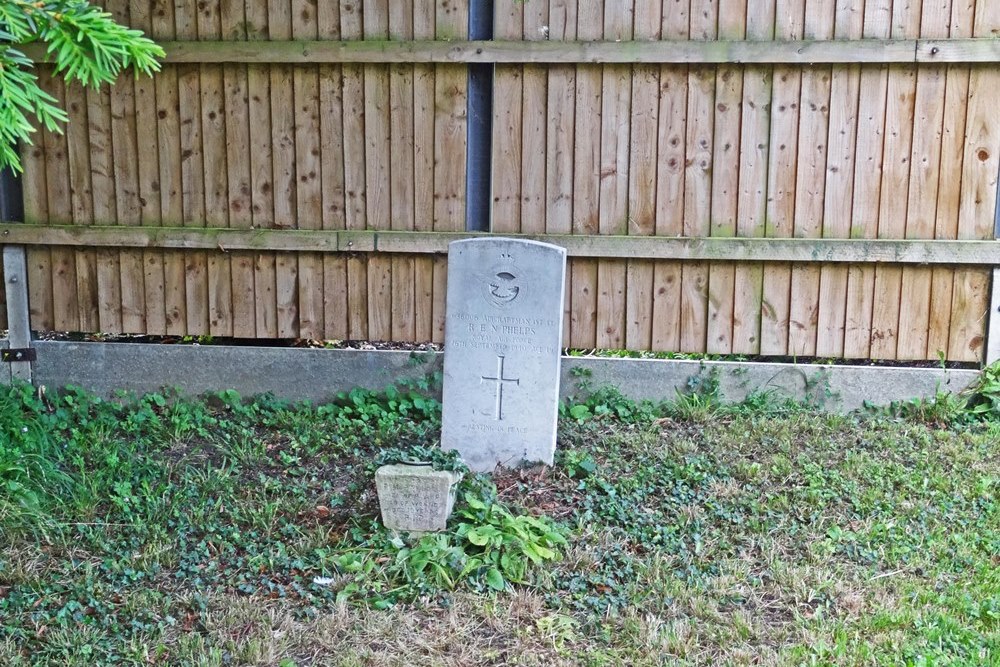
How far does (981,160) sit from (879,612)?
11.1 ft

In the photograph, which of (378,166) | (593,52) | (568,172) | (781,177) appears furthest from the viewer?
(378,166)

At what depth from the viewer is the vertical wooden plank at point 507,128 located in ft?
18.5

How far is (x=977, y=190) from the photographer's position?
18.4 feet

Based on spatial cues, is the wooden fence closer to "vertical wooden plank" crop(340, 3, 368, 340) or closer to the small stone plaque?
"vertical wooden plank" crop(340, 3, 368, 340)

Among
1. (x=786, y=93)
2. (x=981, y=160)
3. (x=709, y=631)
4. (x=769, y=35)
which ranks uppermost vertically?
(x=769, y=35)

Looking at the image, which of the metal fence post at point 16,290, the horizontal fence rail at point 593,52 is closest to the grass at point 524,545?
the metal fence post at point 16,290

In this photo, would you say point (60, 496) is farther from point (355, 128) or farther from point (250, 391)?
point (355, 128)

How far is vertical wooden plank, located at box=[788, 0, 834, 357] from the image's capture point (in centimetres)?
551

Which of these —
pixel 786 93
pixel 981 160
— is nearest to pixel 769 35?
pixel 786 93

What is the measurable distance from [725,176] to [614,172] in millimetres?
720

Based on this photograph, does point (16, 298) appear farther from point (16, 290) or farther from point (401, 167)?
point (401, 167)

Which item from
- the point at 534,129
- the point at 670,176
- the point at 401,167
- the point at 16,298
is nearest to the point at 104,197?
the point at 16,298

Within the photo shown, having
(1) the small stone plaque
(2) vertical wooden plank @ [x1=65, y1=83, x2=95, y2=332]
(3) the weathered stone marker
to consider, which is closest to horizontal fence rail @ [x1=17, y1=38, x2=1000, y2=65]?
(2) vertical wooden plank @ [x1=65, y1=83, x2=95, y2=332]

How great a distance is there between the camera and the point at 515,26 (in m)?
5.64
